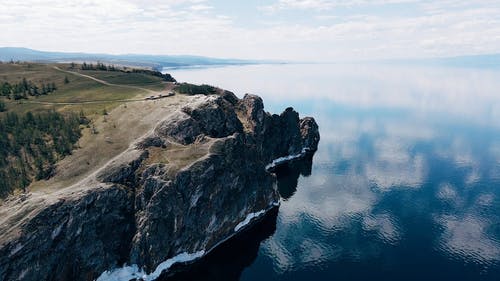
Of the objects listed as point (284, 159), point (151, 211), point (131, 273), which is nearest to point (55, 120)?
point (151, 211)

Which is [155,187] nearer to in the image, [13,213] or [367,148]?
[13,213]

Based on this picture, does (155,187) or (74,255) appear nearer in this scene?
(74,255)

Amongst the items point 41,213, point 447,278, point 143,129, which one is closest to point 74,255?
point 41,213

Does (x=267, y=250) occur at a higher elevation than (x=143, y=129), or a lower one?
lower

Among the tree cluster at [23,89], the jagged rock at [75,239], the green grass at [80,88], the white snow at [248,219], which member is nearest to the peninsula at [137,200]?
the jagged rock at [75,239]

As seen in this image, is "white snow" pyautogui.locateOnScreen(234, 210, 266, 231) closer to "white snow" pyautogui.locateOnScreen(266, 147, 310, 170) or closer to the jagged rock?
the jagged rock

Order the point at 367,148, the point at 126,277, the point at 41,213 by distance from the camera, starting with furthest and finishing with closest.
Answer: the point at 367,148, the point at 126,277, the point at 41,213
